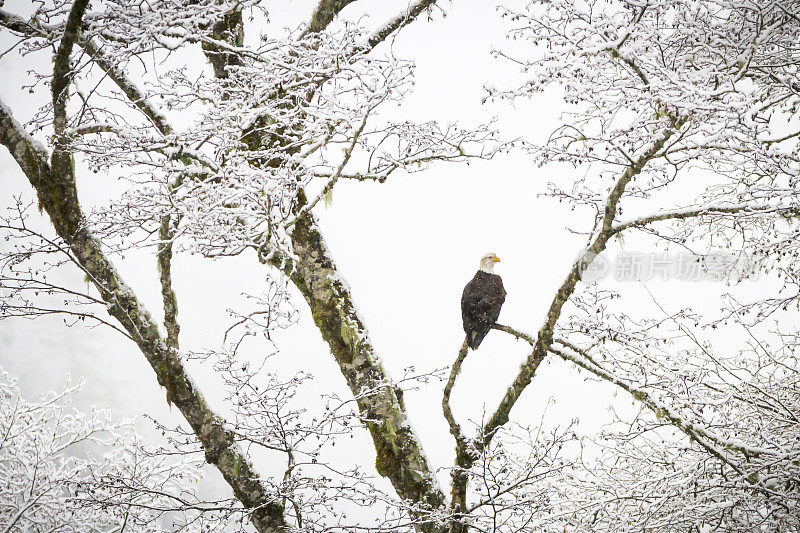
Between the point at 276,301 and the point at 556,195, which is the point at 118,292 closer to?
the point at 276,301

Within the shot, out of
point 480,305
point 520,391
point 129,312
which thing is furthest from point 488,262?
point 129,312

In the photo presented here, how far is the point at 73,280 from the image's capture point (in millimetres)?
43188

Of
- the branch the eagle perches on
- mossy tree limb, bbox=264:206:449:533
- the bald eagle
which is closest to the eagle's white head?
the bald eagle

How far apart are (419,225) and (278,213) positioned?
54.7 metres

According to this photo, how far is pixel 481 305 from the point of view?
464 centimetres

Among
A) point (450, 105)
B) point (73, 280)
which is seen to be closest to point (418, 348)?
point (73, 280)

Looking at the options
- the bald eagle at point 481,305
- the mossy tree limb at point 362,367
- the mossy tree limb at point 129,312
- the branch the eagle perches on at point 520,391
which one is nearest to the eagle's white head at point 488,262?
the bald eagle at point 481,305

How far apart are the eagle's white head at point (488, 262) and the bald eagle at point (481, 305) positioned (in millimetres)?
395

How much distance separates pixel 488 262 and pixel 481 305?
103 centimetres

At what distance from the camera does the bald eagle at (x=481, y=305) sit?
4.55 m

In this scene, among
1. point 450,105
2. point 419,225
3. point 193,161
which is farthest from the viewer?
point 450,105

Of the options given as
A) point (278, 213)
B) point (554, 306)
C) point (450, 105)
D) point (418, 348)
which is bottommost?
point (554, 306)

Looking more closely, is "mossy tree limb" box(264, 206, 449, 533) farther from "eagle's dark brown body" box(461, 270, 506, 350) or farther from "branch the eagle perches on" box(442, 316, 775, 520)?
"eagle's dark brown body" box(461, 270, 506, 350)

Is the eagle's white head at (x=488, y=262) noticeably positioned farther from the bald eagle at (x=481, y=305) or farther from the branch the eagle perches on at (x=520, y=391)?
the branch the eagle perches on at (x=520, y=391)
